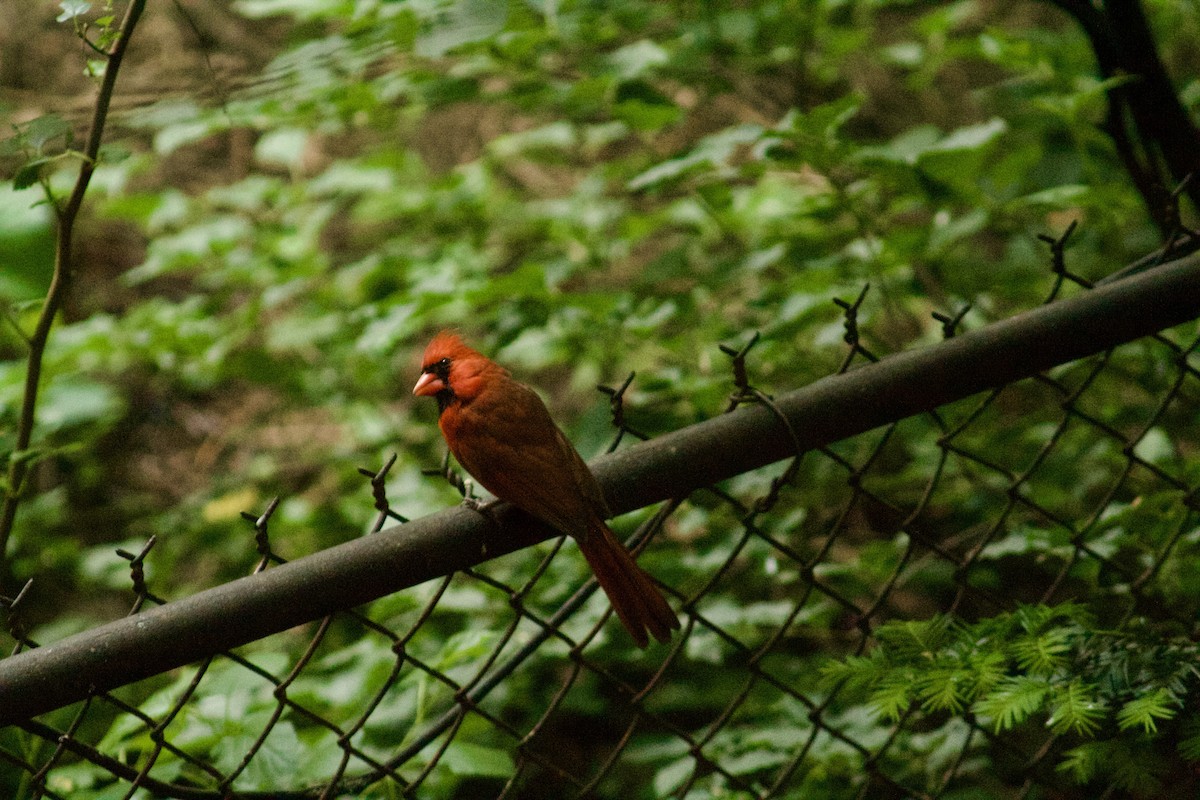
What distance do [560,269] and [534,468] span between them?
1.33 meters

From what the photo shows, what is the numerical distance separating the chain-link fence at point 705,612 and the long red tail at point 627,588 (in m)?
0.05

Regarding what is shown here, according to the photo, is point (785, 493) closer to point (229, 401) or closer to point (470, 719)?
point (470, 719)

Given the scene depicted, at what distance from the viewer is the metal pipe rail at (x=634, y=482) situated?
113 centimetres

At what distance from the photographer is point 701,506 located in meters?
2.35

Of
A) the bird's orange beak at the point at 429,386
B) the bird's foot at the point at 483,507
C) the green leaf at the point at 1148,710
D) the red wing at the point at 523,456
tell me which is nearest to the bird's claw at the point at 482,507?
the bird's foot at the point at 483,507

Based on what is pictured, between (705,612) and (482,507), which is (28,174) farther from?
(705,612)

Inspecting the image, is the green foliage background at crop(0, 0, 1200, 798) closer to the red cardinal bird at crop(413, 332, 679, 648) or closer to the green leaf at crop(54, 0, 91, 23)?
the green leaf at crop(54, 0, 91, 23)

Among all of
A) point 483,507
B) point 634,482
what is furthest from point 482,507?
point 634,482

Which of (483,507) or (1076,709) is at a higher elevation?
(483,507)


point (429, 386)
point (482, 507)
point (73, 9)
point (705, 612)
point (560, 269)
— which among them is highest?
point (73, 9)

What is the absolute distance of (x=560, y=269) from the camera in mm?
→ 2734

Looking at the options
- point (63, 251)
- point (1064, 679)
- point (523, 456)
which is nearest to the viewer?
point (1064, 679)

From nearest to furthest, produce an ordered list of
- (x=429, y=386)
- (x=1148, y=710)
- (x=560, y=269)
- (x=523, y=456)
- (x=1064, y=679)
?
1. (x=1148, y=710)
2. (x=1064, y=679)
3. (x=523, y=456)
4. (x=429, y=386)
5. (x=560, y=269)

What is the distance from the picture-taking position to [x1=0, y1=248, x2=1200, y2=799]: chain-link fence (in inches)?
48.3
